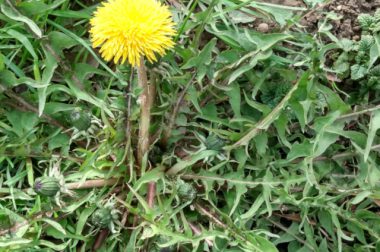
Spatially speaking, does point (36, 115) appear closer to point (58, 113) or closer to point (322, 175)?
point (58, 113)

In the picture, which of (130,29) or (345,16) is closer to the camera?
(130,29)

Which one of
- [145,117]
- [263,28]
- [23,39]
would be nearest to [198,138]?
[145,117]

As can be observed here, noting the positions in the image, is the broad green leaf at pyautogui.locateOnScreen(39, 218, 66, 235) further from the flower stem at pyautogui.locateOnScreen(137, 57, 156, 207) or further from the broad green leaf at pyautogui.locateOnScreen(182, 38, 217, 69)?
the broad green leaf at pyautogui.locateOnScreen(182, 38, 217, 69)

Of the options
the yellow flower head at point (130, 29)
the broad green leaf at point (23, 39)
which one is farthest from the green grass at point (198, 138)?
the yellow flower head at point (130, 29)

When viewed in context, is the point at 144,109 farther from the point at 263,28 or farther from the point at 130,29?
the point at 263,28

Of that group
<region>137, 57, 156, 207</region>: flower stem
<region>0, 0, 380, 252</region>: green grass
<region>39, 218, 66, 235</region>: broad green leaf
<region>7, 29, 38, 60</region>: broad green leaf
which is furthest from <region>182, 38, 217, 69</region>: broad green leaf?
<region>39, 218, 66, 235</region>: broad green leaf

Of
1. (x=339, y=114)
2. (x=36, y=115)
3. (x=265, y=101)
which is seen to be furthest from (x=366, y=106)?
(x=36, y=115)
